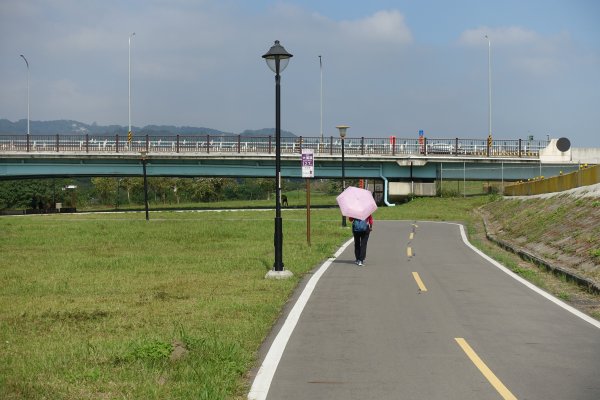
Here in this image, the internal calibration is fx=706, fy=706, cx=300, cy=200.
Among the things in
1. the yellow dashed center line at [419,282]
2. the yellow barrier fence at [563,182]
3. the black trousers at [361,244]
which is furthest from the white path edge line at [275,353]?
the yellow barrier fence at [563,182]

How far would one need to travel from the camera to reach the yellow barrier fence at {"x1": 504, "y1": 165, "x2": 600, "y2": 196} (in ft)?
98.8

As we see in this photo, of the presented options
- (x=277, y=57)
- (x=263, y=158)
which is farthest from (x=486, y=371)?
(x=263, y=158)

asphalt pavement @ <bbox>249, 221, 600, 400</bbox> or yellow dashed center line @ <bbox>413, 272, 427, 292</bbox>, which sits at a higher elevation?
asphalt pavement @ <bbox>249, 221, 600, 400</bbox>

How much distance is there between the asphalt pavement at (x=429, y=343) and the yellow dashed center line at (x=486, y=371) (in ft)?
0.04

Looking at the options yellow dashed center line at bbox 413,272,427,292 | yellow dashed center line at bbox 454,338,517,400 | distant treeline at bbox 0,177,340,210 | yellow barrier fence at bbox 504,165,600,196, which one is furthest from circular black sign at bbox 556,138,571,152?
distant treeline at bbox 0,177,340,210

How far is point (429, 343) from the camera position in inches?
356

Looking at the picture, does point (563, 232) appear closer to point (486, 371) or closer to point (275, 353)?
point (486, 371)

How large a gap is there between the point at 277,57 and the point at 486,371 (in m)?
10.3

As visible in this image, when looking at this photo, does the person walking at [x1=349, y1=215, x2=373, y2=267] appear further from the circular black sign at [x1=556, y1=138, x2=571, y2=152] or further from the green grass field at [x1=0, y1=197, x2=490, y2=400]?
the circular black sign at [x1=556, y1=138, x2=571, y2=152]

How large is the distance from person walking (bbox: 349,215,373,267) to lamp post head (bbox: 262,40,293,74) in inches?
177

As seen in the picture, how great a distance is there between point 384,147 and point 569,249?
147 ft

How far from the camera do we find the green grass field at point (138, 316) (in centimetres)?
696

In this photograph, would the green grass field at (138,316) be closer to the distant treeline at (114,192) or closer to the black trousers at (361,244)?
the black trousers at (361,244)

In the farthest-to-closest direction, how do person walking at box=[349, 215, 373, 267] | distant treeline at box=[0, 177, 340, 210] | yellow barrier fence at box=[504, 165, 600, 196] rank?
distant treeline at box=[0, 177, 340, 210]
yellow barrier fence at box=[504, 165, 600, 196]
person walking at box=[349, 215, 373, 267]
